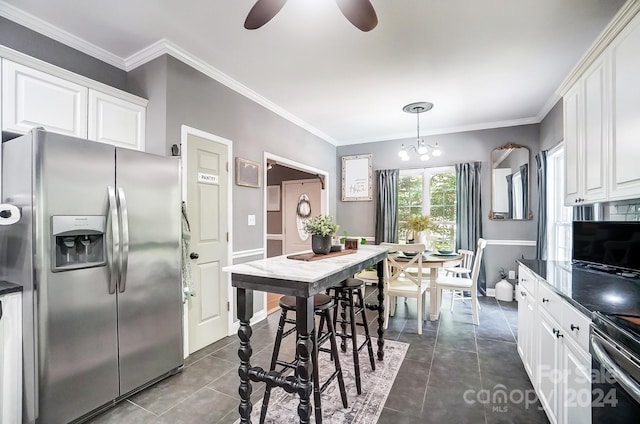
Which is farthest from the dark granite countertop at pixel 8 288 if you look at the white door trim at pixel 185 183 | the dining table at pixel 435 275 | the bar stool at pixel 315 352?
the dining table at pixel 435 275

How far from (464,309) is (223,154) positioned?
12.5 feet

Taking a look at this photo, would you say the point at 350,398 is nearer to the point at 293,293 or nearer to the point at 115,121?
the point at 293,293

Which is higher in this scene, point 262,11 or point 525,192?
point 262,11

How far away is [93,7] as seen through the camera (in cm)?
212

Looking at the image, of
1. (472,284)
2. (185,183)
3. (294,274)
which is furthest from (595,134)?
(185,183)

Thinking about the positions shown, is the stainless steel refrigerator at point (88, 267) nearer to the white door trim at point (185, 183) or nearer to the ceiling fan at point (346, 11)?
the white door trim at point (185, 183)

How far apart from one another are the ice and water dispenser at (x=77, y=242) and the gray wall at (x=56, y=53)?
1.51 m

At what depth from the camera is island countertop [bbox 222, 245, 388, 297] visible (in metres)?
1.44

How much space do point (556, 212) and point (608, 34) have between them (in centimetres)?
283

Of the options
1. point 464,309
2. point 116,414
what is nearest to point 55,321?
point 116,414

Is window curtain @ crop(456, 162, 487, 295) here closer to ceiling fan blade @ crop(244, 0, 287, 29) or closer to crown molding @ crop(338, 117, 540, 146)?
crown molding @ crop(338, 117, 540, 146)

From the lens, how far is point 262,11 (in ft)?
5.46

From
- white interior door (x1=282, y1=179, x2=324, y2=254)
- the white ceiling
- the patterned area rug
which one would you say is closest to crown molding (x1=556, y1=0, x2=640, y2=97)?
the white ceiling

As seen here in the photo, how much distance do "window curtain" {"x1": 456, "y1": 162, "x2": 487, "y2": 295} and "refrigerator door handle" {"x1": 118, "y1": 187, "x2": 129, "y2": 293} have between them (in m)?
4.66
